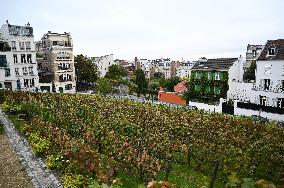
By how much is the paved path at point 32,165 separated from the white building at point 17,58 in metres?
39.2

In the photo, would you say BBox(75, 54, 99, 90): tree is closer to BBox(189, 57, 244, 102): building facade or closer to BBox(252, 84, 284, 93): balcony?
BBox(189, 57, 244, 102): building facade

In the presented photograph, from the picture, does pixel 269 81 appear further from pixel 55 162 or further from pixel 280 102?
pixel 55 162

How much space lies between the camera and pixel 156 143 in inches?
757

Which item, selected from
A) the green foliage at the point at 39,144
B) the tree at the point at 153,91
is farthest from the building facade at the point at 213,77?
the green foliage at the point at 39,144

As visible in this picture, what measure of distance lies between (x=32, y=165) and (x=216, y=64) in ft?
149

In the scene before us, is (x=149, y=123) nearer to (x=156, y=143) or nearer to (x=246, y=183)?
(x=156, y=143)

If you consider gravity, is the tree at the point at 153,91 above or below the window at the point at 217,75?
below

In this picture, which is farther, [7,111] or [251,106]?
[251,106]

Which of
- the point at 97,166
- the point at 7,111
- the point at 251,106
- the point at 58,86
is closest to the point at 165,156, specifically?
the point at 97,166

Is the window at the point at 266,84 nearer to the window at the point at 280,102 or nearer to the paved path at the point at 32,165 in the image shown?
the window at the point at 280,102

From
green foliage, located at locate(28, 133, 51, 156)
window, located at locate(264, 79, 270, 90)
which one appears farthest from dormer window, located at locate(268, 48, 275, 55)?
green foliage, located at locate(28, 133, 51, 156)

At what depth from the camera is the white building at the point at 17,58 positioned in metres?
58.1

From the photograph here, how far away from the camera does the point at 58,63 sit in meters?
65.0

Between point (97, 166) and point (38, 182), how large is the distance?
317 centimetres
